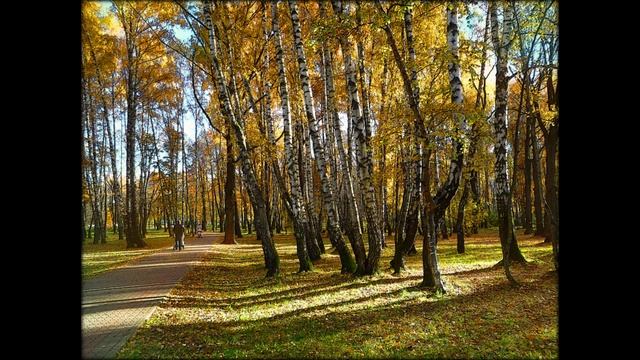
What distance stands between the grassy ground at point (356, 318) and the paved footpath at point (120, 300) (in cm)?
28

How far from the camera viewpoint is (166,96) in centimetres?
3006

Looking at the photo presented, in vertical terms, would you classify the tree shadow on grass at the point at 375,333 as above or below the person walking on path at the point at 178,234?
below

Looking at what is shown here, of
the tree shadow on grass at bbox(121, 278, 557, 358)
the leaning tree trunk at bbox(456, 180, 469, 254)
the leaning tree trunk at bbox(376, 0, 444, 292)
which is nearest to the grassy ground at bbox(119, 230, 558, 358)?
the tree shadow on grass at bbox(121, 278, 557, 358)

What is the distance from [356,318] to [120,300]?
5394 millimetres

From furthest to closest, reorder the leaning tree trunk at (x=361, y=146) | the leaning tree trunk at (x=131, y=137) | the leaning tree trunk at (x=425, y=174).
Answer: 1. the leaning tree trunk at (x=131, y=137)
2. the leaning tree trunk at (x=361, y=146)
3. the leaning tree trunk at (x=425, y=174)

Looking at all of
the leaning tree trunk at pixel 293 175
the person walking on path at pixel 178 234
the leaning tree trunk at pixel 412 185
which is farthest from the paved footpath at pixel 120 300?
Answer: the leaning tree trunk at pixel 412 185

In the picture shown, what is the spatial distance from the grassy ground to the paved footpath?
277 mm

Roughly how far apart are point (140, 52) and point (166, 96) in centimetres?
743

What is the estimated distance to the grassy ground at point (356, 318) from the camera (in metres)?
5.89

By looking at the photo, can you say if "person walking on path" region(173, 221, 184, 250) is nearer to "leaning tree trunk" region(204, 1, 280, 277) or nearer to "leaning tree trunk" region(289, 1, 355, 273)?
"leaning tree trunk" region(204, 1, 280, 277)

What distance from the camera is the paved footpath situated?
615 cm

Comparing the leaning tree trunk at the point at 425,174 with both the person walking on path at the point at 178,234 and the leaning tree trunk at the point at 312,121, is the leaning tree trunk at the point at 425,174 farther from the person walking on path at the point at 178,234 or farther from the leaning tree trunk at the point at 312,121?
the person walking on path at the point at 178,234

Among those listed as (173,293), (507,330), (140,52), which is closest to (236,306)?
(173,293)
